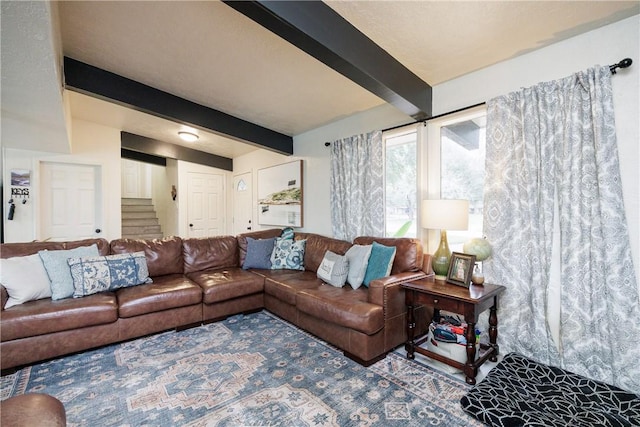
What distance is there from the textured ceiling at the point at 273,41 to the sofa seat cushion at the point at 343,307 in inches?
80.2

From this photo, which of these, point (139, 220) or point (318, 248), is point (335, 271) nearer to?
point (318, 248)

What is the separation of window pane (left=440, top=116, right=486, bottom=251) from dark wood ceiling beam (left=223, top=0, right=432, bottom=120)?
20.3 inches

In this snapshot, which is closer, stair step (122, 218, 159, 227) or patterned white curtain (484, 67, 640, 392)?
patterned white curtain (484, 67, 640, 392)

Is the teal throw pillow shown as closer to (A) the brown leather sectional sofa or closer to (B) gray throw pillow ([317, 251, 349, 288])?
(A) the brown leather sectional sofa

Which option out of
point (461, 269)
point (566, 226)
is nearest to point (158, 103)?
point (461, 269)

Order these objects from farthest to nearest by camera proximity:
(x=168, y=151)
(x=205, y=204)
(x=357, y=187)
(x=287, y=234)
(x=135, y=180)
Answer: (x=135, y=180)
(x=205, y=204)
(x=168, y=151)
(x=287, y=234)
(x=357, y=187)

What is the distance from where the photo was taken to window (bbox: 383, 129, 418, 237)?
10.5 feet

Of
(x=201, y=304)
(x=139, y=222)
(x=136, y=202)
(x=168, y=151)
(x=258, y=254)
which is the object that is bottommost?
(x=201, y=304)

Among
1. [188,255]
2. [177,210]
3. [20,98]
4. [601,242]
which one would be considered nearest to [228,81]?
[20,98]

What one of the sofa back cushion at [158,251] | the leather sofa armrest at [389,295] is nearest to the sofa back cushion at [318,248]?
the leather sofa armrest at [389,295]

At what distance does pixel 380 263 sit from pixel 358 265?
0.69 ft

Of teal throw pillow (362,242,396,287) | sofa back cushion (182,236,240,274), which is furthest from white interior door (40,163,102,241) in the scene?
teal throw pillow (362,242,396,287)

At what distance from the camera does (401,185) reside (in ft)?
10.8

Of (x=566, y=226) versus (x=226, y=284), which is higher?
(x=566, y=226)
